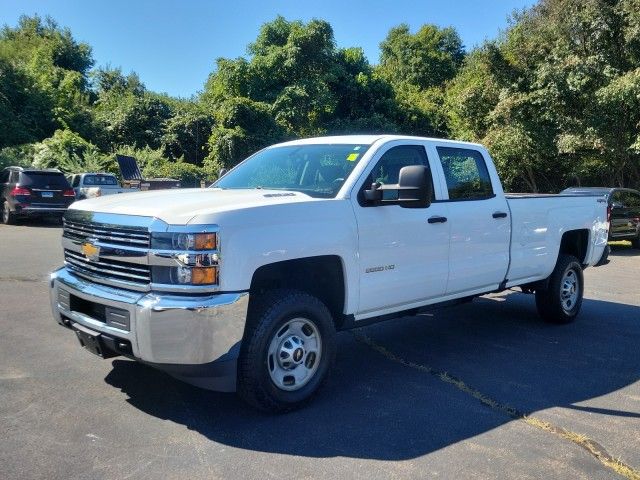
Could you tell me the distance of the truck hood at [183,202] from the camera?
3.88 meters

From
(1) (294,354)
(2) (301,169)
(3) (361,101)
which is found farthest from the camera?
(3) (361,101)

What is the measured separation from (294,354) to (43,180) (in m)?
16.2

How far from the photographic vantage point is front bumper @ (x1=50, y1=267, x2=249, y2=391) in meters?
3.71

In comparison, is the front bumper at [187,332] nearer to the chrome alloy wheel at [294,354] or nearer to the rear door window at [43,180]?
the chrome alloy wheel at [294,354]

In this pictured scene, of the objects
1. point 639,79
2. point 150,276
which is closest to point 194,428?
point 150,276

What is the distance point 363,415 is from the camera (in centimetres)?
427

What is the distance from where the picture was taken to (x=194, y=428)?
402cm

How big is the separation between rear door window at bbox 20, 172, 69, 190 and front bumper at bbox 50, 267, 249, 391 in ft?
51.7

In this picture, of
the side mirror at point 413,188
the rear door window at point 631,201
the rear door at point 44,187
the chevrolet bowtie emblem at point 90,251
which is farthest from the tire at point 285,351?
the rear door at point 44,187

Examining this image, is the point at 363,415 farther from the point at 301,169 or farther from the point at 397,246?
the point at 301,169

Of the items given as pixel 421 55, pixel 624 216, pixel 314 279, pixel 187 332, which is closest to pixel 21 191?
pixel 314 279

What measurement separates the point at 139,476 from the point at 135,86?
49630mm

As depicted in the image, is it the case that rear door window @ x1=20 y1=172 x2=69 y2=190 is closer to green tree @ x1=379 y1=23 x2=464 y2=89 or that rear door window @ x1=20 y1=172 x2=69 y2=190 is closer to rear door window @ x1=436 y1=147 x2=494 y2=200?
rear door window @ x1=436 y1=147 x2=494 y2=200

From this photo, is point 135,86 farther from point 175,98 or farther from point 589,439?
point 589,439
